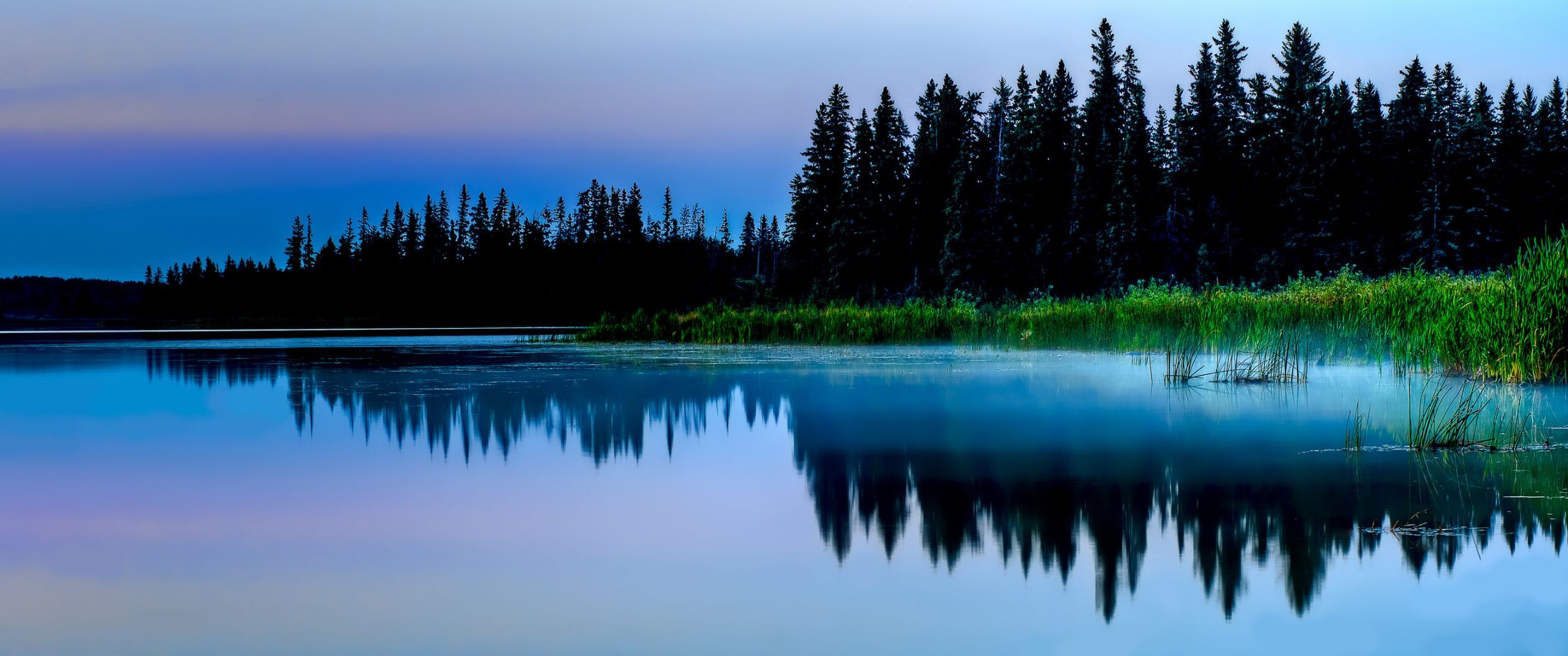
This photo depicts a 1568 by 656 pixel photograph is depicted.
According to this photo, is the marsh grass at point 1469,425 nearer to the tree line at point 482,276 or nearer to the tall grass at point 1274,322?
the tall grass at point 1274,322

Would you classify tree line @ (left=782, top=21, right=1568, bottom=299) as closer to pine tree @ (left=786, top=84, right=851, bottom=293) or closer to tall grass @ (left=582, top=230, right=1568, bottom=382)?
pine tree @ (left=786, top=84, right=851, bottom=293)

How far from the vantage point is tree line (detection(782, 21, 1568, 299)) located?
5428 cm

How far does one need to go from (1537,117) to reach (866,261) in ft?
127

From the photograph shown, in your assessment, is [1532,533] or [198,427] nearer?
[1532,533]

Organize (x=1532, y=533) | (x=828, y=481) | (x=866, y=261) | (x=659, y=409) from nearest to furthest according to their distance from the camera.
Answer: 1. (x=1532, y=533)
2. (x=828, y=481)
3. (x=659, y=409)
4. (x=866, y=261)

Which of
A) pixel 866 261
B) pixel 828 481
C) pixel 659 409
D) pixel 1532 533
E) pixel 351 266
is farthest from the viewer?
pixel 351 266

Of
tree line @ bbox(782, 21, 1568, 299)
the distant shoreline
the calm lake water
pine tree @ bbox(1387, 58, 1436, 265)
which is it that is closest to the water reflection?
the calm lake water

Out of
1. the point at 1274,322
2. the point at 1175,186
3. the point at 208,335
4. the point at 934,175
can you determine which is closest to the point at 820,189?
the point at 934,175

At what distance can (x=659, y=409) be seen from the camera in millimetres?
13031

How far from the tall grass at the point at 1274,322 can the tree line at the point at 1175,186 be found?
75.5 feet

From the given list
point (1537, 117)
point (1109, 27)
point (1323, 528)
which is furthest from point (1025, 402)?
point (1537, 117)

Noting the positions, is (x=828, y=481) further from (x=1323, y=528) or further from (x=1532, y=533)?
(x=1532, y=533)

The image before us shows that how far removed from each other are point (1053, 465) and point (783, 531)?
2.62 m

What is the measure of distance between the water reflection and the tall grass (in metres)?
2.29
